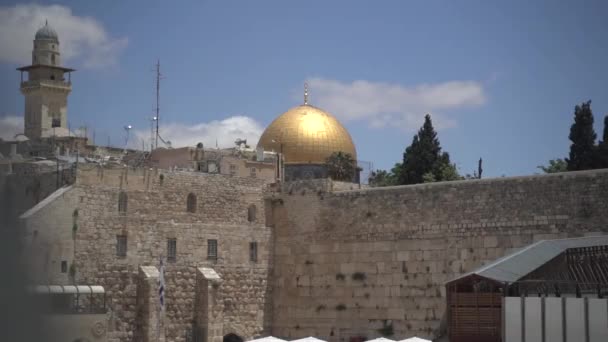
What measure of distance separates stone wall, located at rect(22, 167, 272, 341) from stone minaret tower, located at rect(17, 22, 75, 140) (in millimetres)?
15451

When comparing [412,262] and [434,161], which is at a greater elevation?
[434,161]

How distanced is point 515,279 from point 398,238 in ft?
27.6

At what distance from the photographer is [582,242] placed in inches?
941

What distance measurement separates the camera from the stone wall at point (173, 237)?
2759cm

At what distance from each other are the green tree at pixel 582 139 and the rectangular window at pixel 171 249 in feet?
48.1

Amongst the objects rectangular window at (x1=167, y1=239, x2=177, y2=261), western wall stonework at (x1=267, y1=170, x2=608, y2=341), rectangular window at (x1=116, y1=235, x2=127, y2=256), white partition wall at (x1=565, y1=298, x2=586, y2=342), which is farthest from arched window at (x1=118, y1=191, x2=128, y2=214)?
white partition wall at (x1=565, y1=298, x2=586, y2=342)

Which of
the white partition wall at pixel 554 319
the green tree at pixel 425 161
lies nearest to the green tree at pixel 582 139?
the green tree at pixel 425 161

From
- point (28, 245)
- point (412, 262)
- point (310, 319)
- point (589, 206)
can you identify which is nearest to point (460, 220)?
point (412, 262)

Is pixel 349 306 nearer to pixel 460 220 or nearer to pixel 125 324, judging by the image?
pixel 460 220

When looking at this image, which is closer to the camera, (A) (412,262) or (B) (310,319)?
(A) (412,262)

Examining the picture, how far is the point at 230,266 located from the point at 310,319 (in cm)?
315

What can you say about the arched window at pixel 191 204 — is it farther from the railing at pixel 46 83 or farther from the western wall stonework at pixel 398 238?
the railing at pixel 46 83

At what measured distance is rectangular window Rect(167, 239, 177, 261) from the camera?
96.7ft

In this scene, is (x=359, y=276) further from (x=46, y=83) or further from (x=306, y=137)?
(x=46, y=83)
